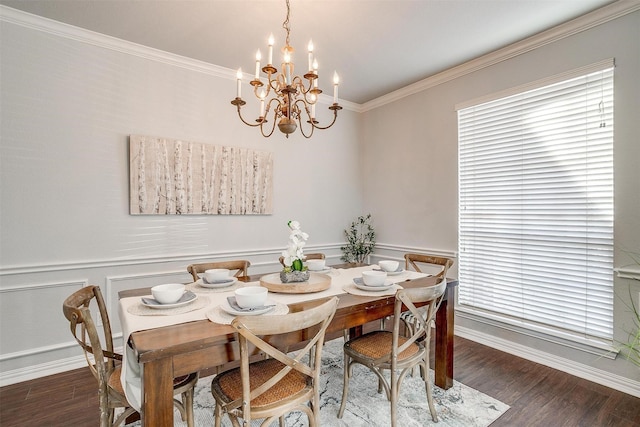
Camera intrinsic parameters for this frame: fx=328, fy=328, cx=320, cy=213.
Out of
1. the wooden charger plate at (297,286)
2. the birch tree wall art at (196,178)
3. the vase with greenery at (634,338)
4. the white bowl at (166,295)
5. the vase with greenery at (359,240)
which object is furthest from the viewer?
the vase with greenery at (359,240)

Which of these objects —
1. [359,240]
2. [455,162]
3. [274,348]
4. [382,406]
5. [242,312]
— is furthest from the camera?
[359,240]

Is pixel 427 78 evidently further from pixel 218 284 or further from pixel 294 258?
pixel 218 284

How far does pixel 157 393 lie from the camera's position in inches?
49.7

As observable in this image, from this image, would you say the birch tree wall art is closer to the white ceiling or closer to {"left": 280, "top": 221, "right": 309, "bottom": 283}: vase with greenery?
the white ceiling

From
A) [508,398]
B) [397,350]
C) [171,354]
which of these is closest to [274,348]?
[171,354]

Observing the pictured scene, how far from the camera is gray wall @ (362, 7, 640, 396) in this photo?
2391mm

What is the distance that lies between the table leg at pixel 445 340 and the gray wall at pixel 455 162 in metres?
1.06

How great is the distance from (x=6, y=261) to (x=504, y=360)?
414 cm

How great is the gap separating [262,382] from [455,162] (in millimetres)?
2959

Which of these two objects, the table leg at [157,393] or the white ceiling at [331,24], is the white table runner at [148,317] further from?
the white ceiling at [331,24]

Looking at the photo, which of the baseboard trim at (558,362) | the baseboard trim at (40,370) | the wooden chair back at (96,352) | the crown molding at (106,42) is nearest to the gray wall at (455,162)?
the baseboard trim at (558,362)

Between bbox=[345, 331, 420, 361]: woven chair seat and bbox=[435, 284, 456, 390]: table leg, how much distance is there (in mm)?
403

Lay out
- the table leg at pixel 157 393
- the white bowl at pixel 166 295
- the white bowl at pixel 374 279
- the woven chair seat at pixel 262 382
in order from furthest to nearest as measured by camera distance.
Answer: the white bowl at pixel 374 279 → the white bowl at pixel 166 295 → the woven chair seat at pixel 262 382 → the table leg at pixel 157 393

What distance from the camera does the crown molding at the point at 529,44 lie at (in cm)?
242
